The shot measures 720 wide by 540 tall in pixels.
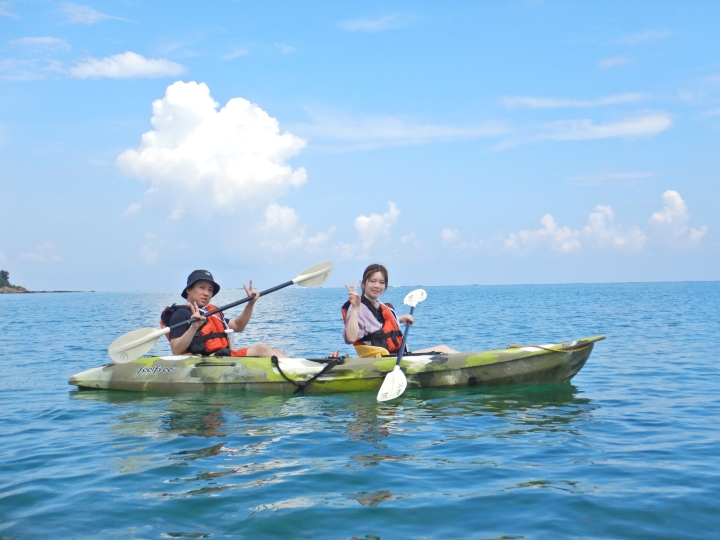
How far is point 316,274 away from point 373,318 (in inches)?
55.5

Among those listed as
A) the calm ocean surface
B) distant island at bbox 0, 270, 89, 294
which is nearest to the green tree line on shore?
distant island at bbox 0, 270, 89, 294

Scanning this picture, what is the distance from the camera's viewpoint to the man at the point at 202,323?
7.49 meters

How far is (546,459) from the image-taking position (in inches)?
185

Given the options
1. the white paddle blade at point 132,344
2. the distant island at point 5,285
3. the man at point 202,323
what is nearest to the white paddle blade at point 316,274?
the man at point 202,323

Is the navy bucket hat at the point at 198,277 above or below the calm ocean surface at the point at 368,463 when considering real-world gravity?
above

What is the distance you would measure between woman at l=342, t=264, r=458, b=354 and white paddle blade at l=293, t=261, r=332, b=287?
1.10m

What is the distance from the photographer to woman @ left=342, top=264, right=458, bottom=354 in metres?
7.30

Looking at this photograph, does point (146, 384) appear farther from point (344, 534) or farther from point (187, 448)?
point (344, 534)

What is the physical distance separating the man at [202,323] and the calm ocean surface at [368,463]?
690mm

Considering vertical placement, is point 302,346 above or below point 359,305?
below

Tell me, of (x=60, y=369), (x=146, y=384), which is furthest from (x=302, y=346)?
(x=146, y=384)

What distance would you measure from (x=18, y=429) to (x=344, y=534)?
422 centimetres

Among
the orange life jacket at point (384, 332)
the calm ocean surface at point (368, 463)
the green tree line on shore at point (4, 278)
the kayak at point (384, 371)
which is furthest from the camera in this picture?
the green tree line on shore at point (4, 278)

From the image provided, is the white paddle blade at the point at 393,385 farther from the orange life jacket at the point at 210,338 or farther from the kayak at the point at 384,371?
the orange life jacket at the point at 210,338
